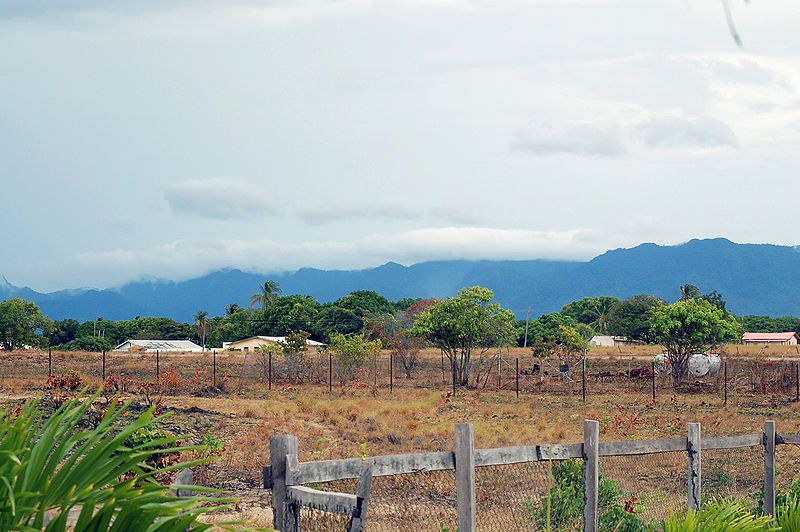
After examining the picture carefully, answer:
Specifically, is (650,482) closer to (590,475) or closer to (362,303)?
(590,475)

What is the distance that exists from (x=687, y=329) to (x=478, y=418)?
1540 cm

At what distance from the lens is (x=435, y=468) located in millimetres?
5656

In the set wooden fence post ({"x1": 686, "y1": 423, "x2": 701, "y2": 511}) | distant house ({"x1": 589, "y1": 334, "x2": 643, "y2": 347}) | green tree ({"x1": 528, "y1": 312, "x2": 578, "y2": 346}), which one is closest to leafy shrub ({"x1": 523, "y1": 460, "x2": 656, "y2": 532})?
wooden fence post ({"x1": 686, "y1": 423, "x2": 701, "y2": 511})

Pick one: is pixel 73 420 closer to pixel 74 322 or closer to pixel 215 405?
pixel 215 405

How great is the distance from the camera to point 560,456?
21.4 feet

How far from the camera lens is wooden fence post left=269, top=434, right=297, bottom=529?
4863mm

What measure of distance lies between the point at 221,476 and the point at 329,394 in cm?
1719

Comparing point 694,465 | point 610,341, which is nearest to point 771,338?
point 610,341

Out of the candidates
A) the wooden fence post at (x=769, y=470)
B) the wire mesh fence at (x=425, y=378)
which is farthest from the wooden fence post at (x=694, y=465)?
the wire mesh fence at (x=425, y=378)

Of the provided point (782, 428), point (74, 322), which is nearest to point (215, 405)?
point (782, 428)

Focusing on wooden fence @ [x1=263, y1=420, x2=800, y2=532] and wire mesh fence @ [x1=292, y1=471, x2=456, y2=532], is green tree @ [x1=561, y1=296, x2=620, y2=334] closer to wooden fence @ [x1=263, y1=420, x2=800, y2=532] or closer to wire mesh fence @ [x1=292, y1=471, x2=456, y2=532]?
wire mesh fence @ [x1=292, y1=471, x2=456, y2=532]

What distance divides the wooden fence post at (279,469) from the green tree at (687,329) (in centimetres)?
3245

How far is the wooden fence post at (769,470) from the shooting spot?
8.41 metres

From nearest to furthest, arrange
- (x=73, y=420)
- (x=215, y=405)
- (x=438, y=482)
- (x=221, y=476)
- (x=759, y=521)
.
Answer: (x=73, y=420)
(x=759, y=521)
(x=438, y=482)
(x=221, y=476)
(x=215, y=405)
